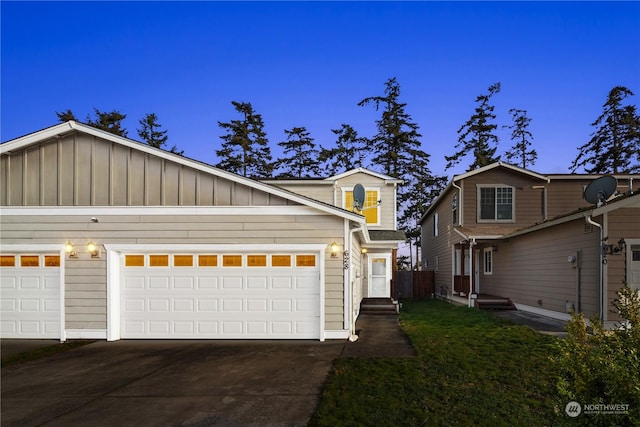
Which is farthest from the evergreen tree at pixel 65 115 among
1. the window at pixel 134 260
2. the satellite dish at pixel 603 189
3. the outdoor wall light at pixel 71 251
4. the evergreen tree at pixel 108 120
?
the satellite dish at pixel 603 189

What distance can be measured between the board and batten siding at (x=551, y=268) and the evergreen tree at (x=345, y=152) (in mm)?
19895

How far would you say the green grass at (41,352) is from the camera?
7.96 m

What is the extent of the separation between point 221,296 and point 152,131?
1357 inches

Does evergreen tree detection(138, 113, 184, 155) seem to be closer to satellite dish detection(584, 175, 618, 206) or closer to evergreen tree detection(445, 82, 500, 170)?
evergreen tree detection(445, 82, 500, 170)

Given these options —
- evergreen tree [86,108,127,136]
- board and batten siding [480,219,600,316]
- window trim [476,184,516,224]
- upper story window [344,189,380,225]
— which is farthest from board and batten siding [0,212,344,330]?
evergreen tree [86,108,127,136]

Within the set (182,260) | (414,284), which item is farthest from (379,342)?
(414,284)

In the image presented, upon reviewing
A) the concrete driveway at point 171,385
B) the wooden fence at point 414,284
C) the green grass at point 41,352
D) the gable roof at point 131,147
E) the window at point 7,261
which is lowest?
the wooden fence at point 414,284

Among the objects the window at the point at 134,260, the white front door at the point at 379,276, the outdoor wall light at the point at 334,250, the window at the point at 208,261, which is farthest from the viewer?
the white front door at the point at 379,276

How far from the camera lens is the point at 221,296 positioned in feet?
32.1

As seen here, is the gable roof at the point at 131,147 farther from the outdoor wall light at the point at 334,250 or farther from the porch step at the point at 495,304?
the porch step at the point at 495,304

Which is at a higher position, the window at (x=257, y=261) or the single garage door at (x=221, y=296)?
the window at (x=257, y=261)

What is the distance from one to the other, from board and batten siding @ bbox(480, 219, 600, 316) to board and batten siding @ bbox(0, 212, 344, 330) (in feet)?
22.0

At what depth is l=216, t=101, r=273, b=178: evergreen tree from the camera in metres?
35.5

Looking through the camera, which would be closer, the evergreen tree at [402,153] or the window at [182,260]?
the window at [182,260]
